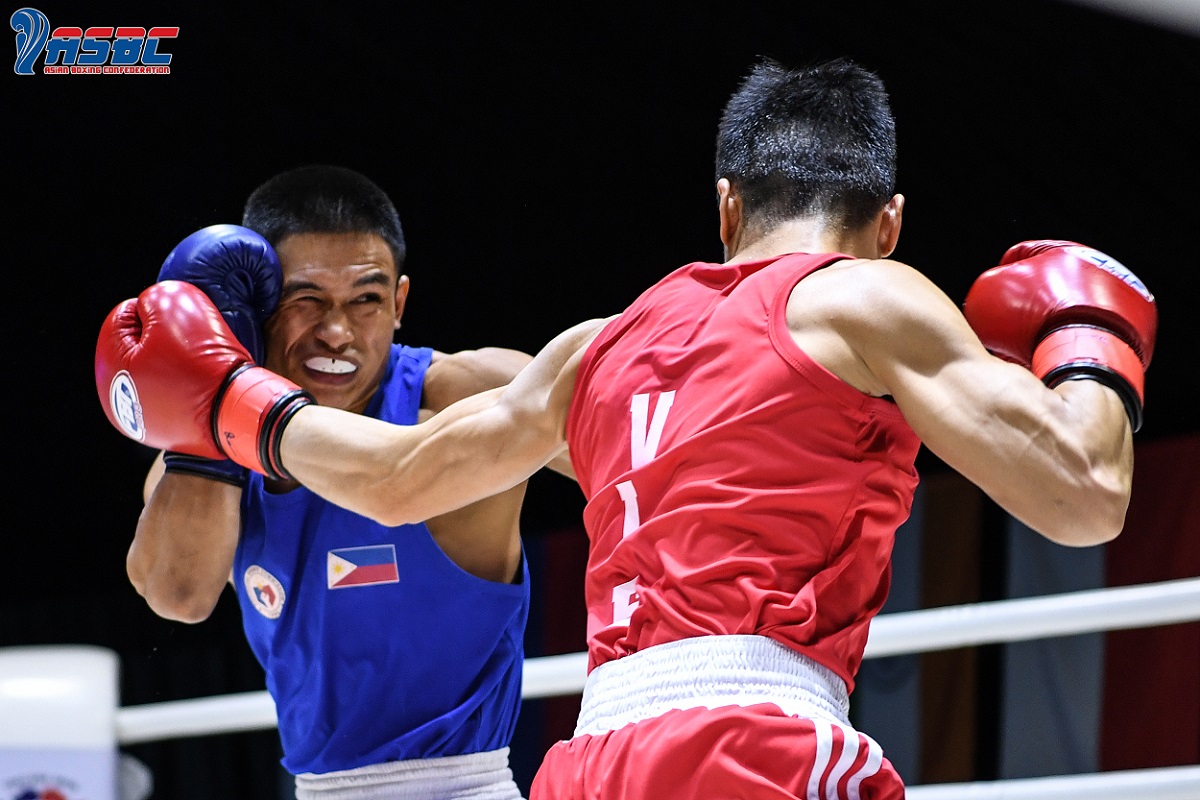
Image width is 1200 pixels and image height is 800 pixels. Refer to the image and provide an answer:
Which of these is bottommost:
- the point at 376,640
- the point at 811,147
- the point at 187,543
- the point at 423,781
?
the point at 423,781

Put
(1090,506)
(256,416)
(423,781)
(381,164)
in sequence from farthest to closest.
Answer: (381,164) < (423,781) < (256,416) < (1090,506)

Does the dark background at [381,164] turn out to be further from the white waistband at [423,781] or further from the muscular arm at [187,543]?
the white waistband at [423,781]

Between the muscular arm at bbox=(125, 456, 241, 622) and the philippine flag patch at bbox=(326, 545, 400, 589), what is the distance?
0.20 m

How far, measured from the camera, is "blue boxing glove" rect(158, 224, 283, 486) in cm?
245

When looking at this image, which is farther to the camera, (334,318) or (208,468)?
(334,318)

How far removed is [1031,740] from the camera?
4.02 metres

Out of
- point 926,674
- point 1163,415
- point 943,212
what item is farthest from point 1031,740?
point 943,212

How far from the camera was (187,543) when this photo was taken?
245cm

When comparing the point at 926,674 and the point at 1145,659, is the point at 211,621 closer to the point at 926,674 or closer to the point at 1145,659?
the point at 926,674

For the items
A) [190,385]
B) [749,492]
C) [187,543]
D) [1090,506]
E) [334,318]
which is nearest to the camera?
[1090,506]

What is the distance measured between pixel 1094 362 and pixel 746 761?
59 cm

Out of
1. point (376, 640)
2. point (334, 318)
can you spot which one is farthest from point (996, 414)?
point (334, 318)

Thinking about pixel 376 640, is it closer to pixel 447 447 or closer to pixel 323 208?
pixel 447 447

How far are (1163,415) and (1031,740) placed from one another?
99 centimetres
